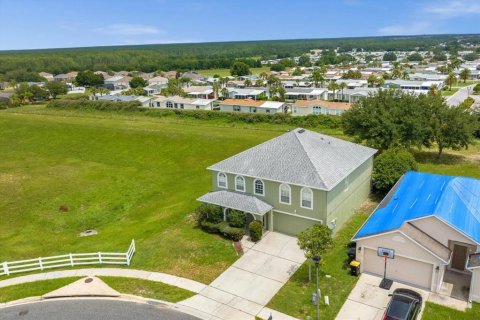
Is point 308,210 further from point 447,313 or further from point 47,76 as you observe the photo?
point 47,76

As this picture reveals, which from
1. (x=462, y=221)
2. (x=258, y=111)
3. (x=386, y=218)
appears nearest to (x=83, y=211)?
(x=386, y=218)

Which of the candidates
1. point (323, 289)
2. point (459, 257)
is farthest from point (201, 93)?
point (459, 257)

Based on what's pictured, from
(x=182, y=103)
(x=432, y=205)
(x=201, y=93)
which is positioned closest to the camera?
(x=432, y=205)

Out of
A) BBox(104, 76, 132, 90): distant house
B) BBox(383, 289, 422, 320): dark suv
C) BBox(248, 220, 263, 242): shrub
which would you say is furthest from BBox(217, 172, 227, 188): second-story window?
BBox(104, 76, 132, 90): distant house

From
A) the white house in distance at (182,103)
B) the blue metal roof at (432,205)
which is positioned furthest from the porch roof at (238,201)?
the white house in distance at (182,103)

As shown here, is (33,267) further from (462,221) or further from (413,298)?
(462,221)

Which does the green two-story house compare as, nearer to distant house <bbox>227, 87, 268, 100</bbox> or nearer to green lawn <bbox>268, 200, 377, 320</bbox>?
green lawn <bbox>268, 200, 377, 320</bbox>
